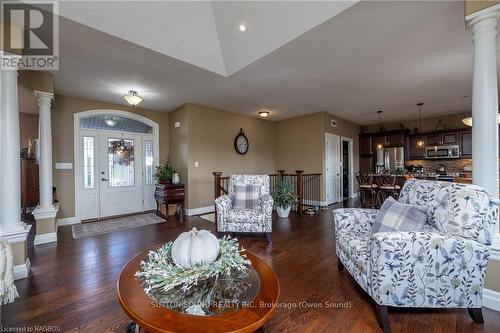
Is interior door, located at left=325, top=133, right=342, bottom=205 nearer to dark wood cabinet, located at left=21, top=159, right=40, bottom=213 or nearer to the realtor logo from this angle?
the realtor logo

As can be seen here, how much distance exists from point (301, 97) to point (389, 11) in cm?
264

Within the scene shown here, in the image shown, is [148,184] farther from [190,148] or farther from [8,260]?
[8,260]

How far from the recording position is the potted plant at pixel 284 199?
4.72 meters

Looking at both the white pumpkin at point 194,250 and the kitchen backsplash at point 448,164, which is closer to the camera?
the white pumpkin at point 194,250

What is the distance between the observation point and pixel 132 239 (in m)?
3.47

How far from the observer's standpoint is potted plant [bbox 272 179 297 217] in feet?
15.5

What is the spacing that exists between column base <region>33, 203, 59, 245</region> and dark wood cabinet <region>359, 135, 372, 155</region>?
8.44 meters

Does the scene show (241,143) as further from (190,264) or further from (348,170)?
(190,264)

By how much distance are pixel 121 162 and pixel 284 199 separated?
387 centimetres

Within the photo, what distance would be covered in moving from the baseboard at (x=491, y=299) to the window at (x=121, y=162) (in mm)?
5971

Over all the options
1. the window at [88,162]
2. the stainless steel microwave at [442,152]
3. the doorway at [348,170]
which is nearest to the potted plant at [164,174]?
the window at [88,162]

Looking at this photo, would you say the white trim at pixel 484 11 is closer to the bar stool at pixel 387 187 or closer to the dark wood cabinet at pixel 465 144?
the bar stool at pixel 387 187

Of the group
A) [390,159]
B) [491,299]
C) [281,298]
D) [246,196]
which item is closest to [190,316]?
[281,298]

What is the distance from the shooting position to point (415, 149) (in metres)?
7.07
